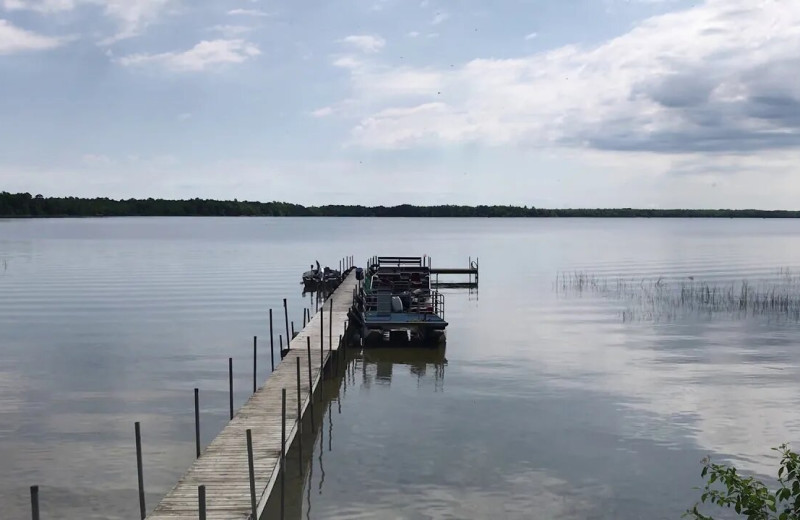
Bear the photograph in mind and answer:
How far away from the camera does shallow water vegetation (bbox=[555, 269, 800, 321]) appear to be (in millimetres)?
42312

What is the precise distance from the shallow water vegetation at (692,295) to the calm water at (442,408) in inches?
99.6

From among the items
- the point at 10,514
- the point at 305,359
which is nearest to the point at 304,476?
the point at 10,514

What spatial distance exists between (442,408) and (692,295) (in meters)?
31.7

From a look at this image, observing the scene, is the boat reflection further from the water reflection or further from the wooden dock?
the wooden dock

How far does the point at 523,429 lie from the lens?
20.3 meters

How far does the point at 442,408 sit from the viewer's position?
22.6 m

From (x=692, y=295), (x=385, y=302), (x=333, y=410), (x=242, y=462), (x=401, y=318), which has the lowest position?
(x=333, y=410)

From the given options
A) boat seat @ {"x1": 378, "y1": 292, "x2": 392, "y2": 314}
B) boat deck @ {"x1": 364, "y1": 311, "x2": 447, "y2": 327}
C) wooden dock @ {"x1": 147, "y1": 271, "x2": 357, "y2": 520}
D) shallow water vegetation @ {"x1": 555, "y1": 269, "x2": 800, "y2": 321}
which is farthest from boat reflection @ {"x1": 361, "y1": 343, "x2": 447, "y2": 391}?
shallow water vegetation @ {"x1": 555, "y1": 269, "x2": 800, "y2": 321}

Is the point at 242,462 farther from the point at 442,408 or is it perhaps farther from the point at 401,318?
the point at 401,318

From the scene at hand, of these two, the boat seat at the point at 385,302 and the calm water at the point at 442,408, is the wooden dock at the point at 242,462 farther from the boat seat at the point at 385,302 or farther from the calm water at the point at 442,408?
the boat seat at the point at 385,302

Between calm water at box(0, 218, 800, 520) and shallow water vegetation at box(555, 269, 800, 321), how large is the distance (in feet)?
8.30

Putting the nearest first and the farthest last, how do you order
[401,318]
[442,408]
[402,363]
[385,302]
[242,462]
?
[242,462]
[442,408]
[402,363]
[401,318]
[385,302]

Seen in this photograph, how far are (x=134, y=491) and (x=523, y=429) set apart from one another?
383 inches

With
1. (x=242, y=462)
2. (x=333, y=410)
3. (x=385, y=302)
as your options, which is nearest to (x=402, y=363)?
(x=385, y=302)
